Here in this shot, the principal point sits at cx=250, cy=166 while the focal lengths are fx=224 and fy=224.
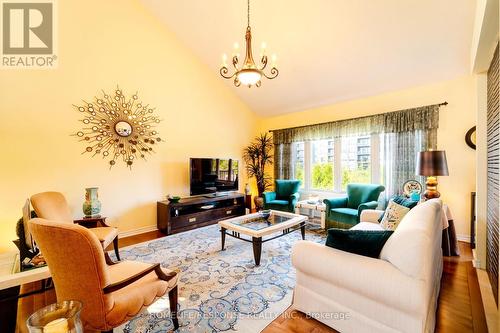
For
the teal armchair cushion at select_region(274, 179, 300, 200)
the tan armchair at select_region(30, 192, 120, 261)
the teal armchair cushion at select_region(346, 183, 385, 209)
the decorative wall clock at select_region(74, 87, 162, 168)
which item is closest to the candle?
the tan armchair at select_region(30, 192, 120, 261)

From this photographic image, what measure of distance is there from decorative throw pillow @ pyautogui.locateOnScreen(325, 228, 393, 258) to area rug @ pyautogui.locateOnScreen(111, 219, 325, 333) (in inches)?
32.7

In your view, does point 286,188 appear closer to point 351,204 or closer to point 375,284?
point 351,204

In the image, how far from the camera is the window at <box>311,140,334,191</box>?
16.4ft

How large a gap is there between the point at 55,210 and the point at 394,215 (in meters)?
3.84

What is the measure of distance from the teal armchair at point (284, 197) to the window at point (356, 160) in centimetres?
104

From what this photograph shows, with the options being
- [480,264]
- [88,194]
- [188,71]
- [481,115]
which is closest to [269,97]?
[188,71]

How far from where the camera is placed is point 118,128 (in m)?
3.82

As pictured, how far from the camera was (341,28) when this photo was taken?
10.9ft

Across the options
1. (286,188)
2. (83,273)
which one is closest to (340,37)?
(286,188)

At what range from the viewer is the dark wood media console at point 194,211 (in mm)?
3979

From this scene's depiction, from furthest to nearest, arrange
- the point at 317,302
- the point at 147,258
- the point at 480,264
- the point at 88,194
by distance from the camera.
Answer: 1. the point at 88,194
2. the point at 147,258
3. the point at 480,264
4. the point at 317,302

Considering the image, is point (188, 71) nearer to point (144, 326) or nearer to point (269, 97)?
point (269, 97)

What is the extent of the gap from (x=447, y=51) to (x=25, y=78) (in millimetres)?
5887

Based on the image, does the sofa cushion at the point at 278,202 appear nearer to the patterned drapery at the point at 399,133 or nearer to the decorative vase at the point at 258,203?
the decorative vase at the point at 258,203
